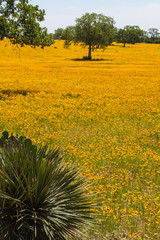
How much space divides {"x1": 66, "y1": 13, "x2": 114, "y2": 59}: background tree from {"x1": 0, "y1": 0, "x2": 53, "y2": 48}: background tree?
4902 cm

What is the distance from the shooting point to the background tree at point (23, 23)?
2245 centimetres

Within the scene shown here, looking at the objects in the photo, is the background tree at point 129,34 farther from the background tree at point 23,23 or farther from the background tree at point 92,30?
the background tree at point 23,23

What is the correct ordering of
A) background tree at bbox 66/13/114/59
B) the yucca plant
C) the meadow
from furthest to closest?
background tree at bbox 66/13/114/59 < the meadow < the yucca plant

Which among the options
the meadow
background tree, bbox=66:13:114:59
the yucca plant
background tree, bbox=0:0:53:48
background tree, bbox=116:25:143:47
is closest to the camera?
the yucca plant

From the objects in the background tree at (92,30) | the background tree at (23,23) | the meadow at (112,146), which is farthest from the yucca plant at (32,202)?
the background tree at (92,30)

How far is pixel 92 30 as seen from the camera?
2771 inches

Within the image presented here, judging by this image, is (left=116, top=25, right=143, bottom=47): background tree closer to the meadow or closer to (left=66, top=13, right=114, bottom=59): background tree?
(left=66, top=13, right=114, bottom=59): background tree

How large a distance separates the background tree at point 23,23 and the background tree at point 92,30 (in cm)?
4902

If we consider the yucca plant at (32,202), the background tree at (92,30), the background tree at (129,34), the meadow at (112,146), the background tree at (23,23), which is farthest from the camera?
the background tree at (129,34)

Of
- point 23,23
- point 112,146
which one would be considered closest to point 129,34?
point 23,23

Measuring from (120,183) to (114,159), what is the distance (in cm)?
166

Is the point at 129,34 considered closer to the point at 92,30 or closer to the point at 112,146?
the point at 92,30

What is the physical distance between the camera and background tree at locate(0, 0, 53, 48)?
73.6 feet

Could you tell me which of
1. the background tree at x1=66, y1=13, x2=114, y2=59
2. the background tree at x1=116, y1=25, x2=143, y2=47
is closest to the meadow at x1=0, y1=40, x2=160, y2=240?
the background tree at x1=66, y1=13, x2=114, y2=59
